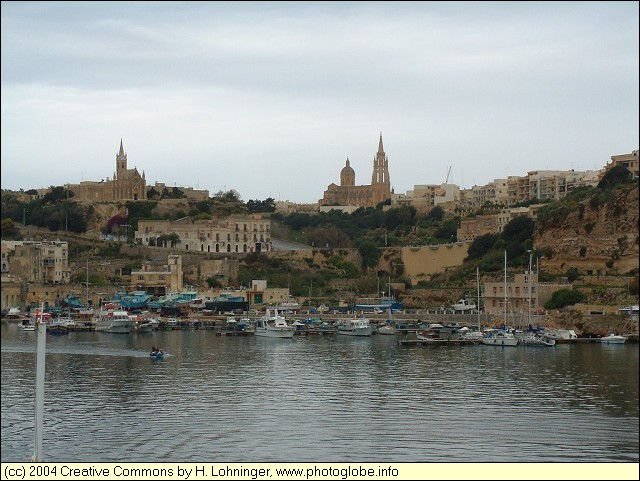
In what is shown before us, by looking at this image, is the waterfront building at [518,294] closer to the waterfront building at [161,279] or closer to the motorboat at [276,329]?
the motorboat at [276,329]

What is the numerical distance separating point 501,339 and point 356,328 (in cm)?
624

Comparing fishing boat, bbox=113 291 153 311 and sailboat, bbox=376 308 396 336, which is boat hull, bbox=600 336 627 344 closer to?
sailboat, bbox=376 308 396 336

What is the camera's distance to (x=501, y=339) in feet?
107

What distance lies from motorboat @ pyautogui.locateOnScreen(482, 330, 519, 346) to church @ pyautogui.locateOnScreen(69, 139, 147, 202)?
34920mm

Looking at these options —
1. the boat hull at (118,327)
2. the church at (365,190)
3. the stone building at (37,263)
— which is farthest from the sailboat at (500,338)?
the church at (365,190)

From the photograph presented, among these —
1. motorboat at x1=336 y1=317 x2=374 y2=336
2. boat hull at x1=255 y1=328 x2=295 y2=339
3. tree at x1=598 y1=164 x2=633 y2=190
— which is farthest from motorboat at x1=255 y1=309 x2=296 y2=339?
tree at x1=598 y1=164 x2=633 y2=190

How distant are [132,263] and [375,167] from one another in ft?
118

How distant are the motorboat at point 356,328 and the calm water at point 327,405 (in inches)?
278

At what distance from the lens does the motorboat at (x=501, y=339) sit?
3241 centimetres

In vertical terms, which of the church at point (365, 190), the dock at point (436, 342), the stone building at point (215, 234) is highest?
the church at point (365, 190)

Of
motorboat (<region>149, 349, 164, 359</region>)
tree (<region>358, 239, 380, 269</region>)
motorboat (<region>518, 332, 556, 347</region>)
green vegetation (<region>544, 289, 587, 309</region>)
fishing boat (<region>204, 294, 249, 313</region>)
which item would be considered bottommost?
motorboat (<region>149, 349, 164, 359</region>)

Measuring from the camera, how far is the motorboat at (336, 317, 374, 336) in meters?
37.4

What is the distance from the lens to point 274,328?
36.5 metres

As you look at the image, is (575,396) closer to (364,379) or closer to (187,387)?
(364,379)
